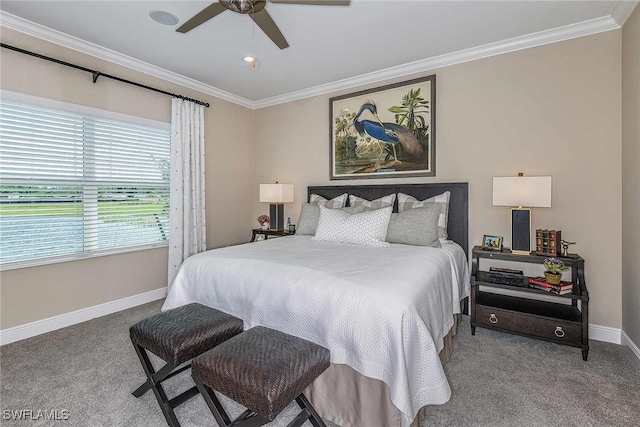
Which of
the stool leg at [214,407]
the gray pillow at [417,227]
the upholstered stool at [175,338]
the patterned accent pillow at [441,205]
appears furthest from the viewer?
the patterned accent pillow at [441,205]

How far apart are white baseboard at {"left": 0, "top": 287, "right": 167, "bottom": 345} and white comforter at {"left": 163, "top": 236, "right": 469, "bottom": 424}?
145 cm

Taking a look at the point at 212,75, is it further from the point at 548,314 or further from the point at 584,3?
the point at 548,314

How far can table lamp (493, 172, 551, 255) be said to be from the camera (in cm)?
255

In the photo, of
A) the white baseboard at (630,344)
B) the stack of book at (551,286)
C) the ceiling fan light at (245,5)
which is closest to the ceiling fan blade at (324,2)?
the ceiling fan light at (245,5)

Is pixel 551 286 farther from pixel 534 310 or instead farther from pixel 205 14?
pixel 205 14

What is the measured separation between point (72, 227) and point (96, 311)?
0.91 m

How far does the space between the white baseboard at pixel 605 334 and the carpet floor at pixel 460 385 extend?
0.27 ft

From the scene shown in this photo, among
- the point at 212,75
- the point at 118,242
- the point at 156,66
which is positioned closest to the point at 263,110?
the point at 212,75

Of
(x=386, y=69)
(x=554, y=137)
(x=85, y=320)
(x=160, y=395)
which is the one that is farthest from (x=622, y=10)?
(x=85, y=320)

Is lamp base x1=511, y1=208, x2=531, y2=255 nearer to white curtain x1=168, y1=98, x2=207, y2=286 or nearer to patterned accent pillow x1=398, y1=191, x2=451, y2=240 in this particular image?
patterned accent pillow x1=398, y1=191, x2=451, y2=240

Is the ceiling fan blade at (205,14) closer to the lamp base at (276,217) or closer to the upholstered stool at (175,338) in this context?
the upholstered stool at (175,338)

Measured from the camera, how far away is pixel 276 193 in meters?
4.22

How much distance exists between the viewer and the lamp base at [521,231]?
8.86 ft

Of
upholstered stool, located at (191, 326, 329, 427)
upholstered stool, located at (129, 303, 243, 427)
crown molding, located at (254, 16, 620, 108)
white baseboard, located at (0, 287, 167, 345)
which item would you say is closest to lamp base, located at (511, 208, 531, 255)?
crown molding, located at (254, 16, 620, 108)
